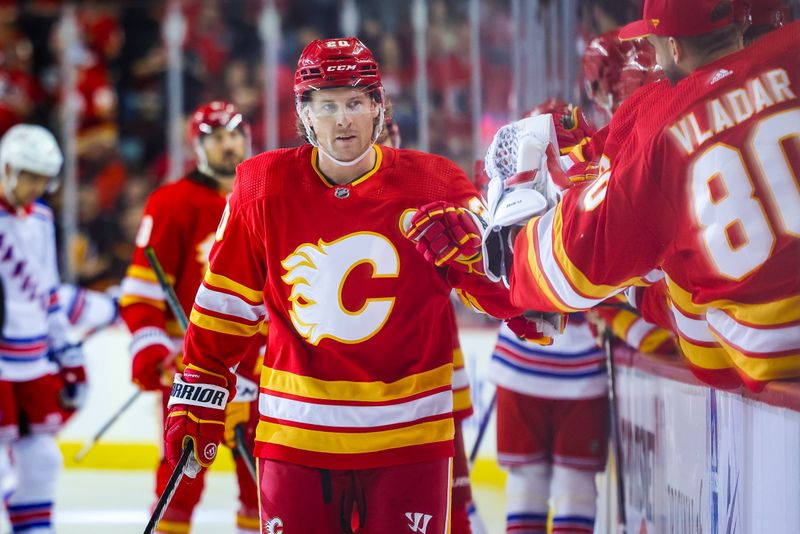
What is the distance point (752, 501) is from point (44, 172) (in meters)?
2.66

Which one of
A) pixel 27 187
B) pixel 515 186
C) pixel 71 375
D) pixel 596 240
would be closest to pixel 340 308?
pixel 515 186

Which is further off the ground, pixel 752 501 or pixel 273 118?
pixel 273 118

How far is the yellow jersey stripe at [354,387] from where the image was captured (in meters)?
1.90

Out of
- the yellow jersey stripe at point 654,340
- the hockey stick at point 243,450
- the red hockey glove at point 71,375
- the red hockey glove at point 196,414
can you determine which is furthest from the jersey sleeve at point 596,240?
the red hockey glove at point 71,375

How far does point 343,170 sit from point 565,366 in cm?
105

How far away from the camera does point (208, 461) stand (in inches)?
78.0

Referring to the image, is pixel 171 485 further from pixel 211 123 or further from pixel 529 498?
pixel 211 123

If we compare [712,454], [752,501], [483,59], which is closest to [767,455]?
[752,501]

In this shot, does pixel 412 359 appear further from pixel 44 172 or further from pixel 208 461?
pixel 44 172

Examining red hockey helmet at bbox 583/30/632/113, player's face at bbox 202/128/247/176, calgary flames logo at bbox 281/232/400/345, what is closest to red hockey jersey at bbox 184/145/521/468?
calgary flames logo at bbox 281/232/400/345

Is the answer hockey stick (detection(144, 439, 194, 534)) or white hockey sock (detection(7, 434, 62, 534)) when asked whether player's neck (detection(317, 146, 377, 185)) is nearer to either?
hockey stick (detection(144, 439, 194, 534))

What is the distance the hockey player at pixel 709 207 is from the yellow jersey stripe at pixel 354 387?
0.31 metres

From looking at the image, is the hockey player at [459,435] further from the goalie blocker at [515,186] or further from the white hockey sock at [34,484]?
the white hockey sock at [34,484]

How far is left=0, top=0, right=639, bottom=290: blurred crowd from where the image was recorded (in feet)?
17.6
